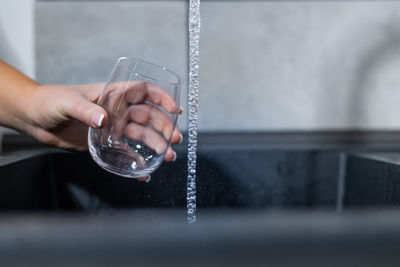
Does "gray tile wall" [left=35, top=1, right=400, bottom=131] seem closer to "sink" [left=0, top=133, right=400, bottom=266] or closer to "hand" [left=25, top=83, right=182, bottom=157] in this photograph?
"sink" [left=0, top=133, right=400, bottom=266]

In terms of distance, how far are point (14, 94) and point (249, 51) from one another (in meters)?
0.60

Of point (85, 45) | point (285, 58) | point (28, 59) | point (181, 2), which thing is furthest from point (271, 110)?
point (28, 59)

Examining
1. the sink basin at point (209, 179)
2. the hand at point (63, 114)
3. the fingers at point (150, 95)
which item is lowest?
the sink basin at point (209, 179)

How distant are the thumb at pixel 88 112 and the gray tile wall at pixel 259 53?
433 mm

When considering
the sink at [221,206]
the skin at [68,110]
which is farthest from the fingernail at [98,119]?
the sink at [221,206]

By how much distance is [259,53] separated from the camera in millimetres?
967

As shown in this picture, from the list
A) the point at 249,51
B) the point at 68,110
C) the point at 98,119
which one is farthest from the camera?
the point at 249,51

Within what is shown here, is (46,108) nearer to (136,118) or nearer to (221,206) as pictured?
(136,118)

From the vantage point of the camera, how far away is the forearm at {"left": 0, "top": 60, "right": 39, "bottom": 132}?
564 mm

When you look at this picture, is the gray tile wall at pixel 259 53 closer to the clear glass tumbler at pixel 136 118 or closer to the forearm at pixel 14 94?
the forearm at pixel 14 94

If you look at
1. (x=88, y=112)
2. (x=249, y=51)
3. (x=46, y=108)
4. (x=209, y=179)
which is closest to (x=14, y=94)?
(x=46, y=108)

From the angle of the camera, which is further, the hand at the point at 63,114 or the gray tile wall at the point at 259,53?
the gray tile wall at the point at 259,53

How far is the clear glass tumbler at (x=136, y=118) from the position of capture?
392 mm

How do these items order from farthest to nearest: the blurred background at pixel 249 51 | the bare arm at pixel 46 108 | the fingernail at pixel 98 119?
the blurred background at pixel 249 51 < the bare arm at pixel 46 108 < the fingernail at pixel 98 119
